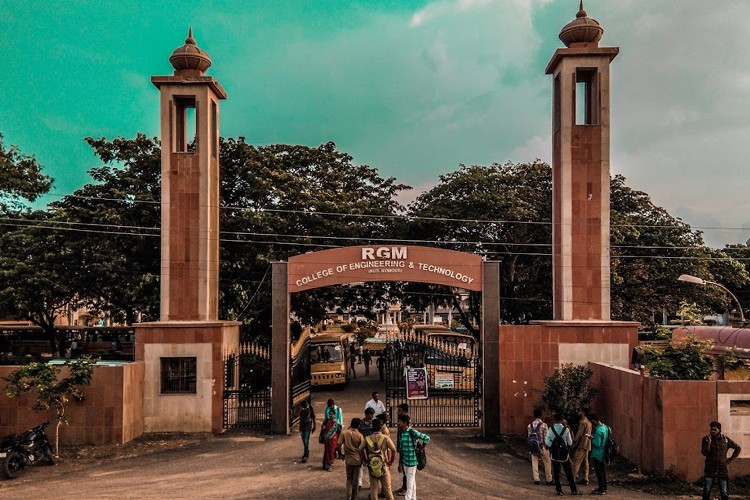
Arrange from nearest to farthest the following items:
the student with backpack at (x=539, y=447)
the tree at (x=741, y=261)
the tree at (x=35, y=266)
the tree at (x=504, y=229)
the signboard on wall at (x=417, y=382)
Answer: the student with backpack at (x=539, y=447) → the signboard on wall at (x=417, y=382) → the tree at (x=35, y=266) → the tree at (x=504, y=229) → the tree at (x=741, y=261)

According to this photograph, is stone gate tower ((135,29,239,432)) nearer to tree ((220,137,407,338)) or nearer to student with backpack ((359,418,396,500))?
tree ((220,137,407,338))

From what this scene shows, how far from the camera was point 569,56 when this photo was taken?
20016 millimetres

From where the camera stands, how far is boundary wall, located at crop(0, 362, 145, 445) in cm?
1733

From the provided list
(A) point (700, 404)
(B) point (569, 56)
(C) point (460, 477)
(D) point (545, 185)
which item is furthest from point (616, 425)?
(D) point (545, 185)

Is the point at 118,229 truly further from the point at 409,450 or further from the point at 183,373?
the point at 409,450

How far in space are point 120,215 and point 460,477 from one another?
19.3m

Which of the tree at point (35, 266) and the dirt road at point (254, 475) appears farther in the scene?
the tree at point (35, 266)

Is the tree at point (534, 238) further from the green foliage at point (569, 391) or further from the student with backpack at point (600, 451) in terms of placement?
the student with backpack at point (600, 451)

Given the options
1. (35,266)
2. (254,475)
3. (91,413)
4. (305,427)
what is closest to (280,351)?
(305,427)

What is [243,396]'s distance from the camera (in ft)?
68.8

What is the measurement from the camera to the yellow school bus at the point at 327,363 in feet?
96.6

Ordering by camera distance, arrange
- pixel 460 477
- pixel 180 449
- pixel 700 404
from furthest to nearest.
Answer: pixel 180 449 → pixel 460 477 → pixel 700 404

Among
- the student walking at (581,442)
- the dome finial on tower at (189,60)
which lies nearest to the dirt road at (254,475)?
the student walking at (581,442)

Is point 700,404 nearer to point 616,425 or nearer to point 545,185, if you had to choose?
point 616,425
